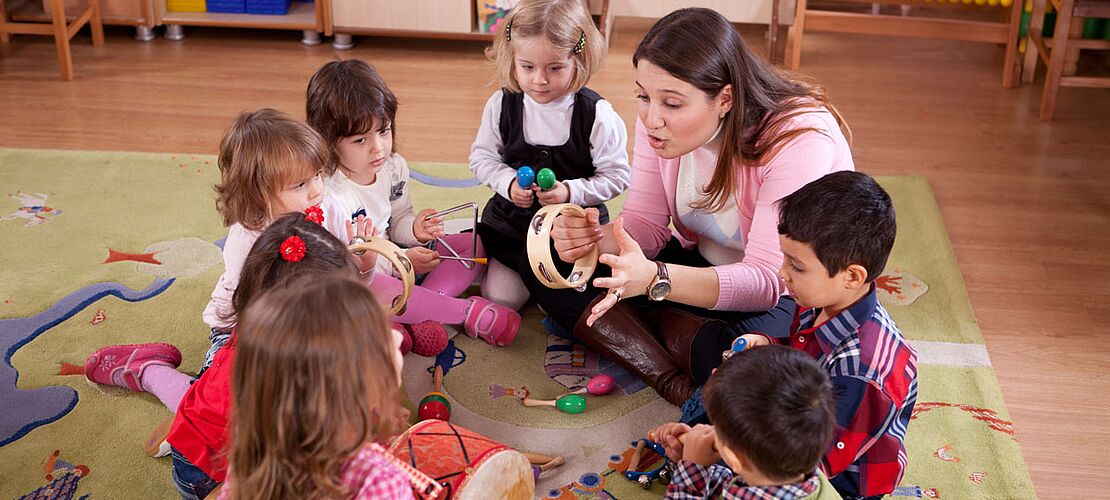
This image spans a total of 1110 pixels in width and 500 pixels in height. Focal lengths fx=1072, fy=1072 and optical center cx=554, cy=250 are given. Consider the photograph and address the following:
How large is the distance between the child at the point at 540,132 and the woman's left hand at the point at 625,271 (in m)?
0.44

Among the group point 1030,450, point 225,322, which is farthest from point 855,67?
point 225,322

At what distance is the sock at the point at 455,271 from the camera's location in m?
2.33

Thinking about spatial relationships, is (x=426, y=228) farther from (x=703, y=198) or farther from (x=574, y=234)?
(x=703, y=198)

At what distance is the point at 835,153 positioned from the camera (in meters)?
1.89

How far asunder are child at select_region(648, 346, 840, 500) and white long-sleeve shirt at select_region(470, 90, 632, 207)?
863mm

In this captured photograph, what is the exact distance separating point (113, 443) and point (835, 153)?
1.38 meters

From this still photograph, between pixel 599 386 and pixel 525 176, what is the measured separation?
1.44 feet

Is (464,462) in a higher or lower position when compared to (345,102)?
lower

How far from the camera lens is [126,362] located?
2.04 meters

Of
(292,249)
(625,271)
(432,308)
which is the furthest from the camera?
(432,308)

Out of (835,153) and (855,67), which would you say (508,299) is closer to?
(835,153)

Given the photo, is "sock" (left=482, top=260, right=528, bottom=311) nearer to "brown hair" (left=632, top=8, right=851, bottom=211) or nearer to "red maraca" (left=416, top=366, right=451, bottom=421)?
"red maraca" (left=416, top=366, right=451, bottom=421)

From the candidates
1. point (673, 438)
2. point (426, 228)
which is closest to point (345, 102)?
point (426, 228)

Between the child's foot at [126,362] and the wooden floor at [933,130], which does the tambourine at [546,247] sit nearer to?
the child's foot at [126,362]
